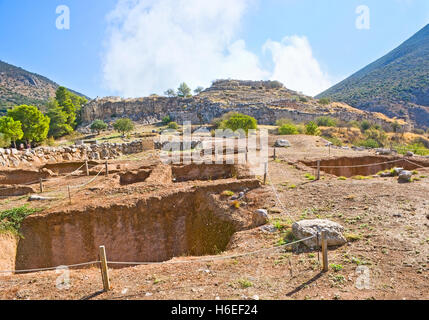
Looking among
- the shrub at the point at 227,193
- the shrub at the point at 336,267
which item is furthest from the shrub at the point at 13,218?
the shrub at the point at 336,267

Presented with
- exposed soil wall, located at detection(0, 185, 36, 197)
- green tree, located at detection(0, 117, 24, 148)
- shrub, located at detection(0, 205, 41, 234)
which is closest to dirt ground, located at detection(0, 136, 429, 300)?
A: shrub, located at detection(0, 205, 41, 234)

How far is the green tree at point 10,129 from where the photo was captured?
24.0m

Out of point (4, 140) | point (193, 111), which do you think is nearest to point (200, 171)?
point (4, 140)

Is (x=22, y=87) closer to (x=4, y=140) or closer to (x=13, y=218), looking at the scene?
(x=4, y=140)

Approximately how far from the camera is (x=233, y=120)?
1195 inches

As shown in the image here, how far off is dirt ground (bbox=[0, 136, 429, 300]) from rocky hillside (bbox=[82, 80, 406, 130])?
42.1 m

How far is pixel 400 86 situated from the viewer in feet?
198

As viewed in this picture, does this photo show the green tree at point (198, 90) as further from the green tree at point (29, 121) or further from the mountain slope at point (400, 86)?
the green tree at point (29, 121)

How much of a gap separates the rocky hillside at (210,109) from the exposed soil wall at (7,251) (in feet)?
143

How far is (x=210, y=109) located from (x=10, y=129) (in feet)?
111

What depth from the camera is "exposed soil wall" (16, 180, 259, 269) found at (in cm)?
794

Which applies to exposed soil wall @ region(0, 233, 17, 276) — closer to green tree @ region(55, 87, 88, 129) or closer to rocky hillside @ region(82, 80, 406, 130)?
green tree @ region(55, 87, 88, 129)
